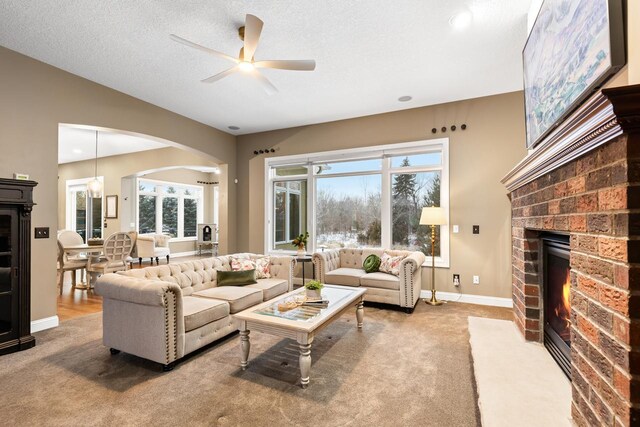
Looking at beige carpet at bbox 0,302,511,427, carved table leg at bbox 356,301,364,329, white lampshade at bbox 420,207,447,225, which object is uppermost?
white lampshade at bbox 420,207,447,225

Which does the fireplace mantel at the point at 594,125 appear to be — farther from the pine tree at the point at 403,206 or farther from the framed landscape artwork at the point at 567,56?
the pine tree at the point at 403,206

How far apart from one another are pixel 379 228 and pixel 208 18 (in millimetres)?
3893

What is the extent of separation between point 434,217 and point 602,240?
3104 millimetres

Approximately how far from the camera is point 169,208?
1007 cm

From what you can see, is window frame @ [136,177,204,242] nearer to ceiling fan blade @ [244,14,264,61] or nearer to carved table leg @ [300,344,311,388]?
ceiling fan blade @ [244,14,264,61]

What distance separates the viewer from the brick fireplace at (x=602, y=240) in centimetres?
107

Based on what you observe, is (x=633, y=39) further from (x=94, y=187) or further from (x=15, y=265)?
(x=94, y=187)

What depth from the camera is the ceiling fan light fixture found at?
9.26 ft

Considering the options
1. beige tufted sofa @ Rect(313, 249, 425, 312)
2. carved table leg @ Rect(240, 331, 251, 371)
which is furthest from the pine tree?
carved table leg @ Rect(240, 331, 251, 371)

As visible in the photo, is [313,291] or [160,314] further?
[313,291]

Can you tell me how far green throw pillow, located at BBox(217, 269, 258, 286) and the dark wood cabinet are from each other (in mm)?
1849

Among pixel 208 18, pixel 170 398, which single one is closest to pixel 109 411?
pixel 170 398

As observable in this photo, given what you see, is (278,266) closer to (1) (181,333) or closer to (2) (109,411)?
(1) (181,333)

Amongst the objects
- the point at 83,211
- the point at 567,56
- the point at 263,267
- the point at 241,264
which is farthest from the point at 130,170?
the point at 567,56
